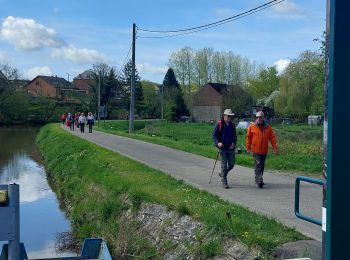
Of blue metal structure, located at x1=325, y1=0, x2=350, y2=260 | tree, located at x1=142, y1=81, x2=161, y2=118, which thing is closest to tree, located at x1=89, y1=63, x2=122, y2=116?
tree, located at x1=142, y1=81, x2=161, y2=118

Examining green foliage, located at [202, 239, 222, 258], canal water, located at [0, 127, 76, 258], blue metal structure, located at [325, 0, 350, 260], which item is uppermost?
blue metal structure, located at [325, 0, 350, 260]

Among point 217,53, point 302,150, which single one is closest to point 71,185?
point 302,150

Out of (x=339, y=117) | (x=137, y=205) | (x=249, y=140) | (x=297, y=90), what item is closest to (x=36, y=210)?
(x=137, y=205)

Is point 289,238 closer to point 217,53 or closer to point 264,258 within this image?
point 264,258

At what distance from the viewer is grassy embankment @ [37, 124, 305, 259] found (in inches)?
265

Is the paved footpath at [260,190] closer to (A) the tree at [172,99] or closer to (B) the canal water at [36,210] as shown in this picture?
(B) the canal water at [36,210]

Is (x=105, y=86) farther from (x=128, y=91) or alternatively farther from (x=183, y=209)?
(x=183, y=209)

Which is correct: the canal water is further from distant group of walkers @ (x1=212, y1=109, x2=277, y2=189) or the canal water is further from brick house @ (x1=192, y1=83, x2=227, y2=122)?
brick house @ (x1=192, y1=83, x2=227, y2=122)

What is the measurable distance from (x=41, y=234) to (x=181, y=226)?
19.3 feet

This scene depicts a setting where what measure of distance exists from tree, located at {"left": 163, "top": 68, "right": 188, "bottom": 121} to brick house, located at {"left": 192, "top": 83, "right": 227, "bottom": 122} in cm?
340

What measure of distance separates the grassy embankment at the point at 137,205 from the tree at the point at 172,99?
5728 centimetres

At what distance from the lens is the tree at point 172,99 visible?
251ft

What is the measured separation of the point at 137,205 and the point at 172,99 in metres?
72.8

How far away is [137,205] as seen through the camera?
32.7ft
